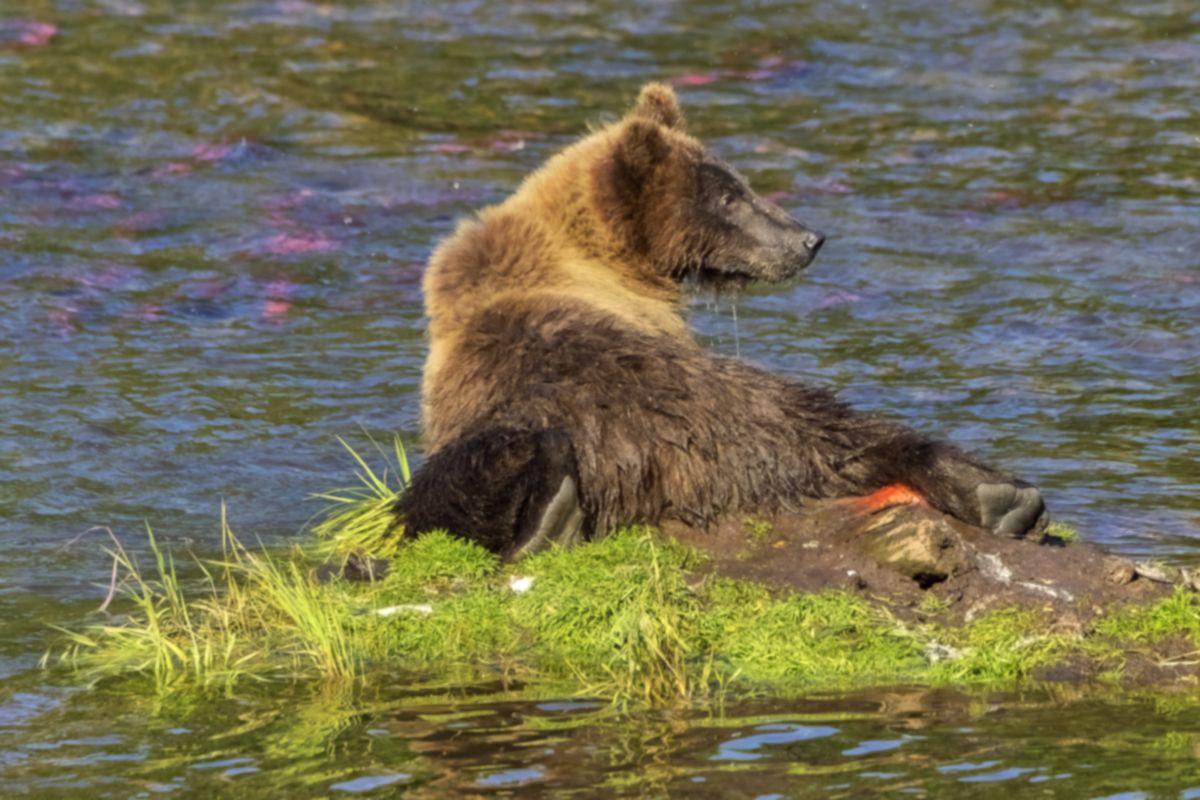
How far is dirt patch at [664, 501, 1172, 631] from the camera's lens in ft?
21.6

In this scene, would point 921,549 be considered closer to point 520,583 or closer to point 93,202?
point 520,583

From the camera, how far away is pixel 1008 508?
700 cm

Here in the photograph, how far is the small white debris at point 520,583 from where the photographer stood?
6838 mm

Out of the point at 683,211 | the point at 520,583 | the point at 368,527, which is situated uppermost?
the point at 683,211

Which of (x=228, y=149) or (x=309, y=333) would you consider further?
(x=228, y=149)

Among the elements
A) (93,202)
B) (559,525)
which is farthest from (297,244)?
(559,525)

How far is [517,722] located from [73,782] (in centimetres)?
127

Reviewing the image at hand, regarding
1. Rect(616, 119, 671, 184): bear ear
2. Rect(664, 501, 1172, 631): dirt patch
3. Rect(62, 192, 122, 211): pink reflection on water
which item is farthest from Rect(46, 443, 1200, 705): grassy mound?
Rect(62, 192, 122, 211): pink reflection on water

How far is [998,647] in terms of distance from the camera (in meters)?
6.17

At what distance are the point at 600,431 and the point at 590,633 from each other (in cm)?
96

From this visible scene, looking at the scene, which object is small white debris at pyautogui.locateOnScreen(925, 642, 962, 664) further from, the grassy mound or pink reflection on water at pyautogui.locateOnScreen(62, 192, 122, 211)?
pink reflection on water at pyautogui.locateOnScreen(62, 192, 122, 211)

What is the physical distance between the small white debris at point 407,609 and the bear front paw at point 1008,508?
2043mm

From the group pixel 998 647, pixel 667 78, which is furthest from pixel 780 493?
pixel 667 78

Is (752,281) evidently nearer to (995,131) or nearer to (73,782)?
(73,782)
